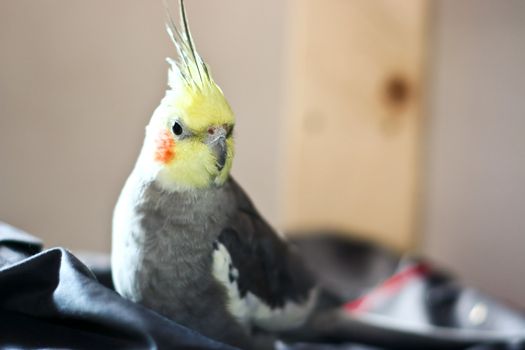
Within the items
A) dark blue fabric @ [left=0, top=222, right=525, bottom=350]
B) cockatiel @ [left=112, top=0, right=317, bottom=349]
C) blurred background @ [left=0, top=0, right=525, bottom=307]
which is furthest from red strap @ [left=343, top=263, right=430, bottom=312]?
dark blue fabric @ [left=0, top=222, right=525, bottom=350]

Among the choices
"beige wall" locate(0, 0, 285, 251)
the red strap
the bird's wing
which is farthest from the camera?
"beige wall" locate(0, 0, 285, 251)

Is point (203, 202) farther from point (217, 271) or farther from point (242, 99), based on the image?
point (242, 99)

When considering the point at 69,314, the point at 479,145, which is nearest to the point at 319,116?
the point at 479,145

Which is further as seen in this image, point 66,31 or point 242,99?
point 242,99

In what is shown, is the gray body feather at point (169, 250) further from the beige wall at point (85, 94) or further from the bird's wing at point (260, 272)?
the beige wall at point (85, 94)

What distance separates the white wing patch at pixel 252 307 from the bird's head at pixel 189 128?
64mm

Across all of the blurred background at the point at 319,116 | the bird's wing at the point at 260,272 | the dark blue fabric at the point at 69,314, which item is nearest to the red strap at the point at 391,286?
the blurred background at the point at 319,116

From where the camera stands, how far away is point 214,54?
1.31m

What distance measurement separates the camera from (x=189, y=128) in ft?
1.68

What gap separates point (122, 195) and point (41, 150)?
0.80 meters

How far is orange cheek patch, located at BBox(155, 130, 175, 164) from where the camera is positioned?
523 mm

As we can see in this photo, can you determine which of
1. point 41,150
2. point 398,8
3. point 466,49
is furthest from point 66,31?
point 466,49

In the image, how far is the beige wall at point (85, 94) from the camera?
1.27m

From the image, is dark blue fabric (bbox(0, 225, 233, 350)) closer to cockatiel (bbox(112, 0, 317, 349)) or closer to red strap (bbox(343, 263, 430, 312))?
cockatiel (bbox(112, 0, 317, 349))
